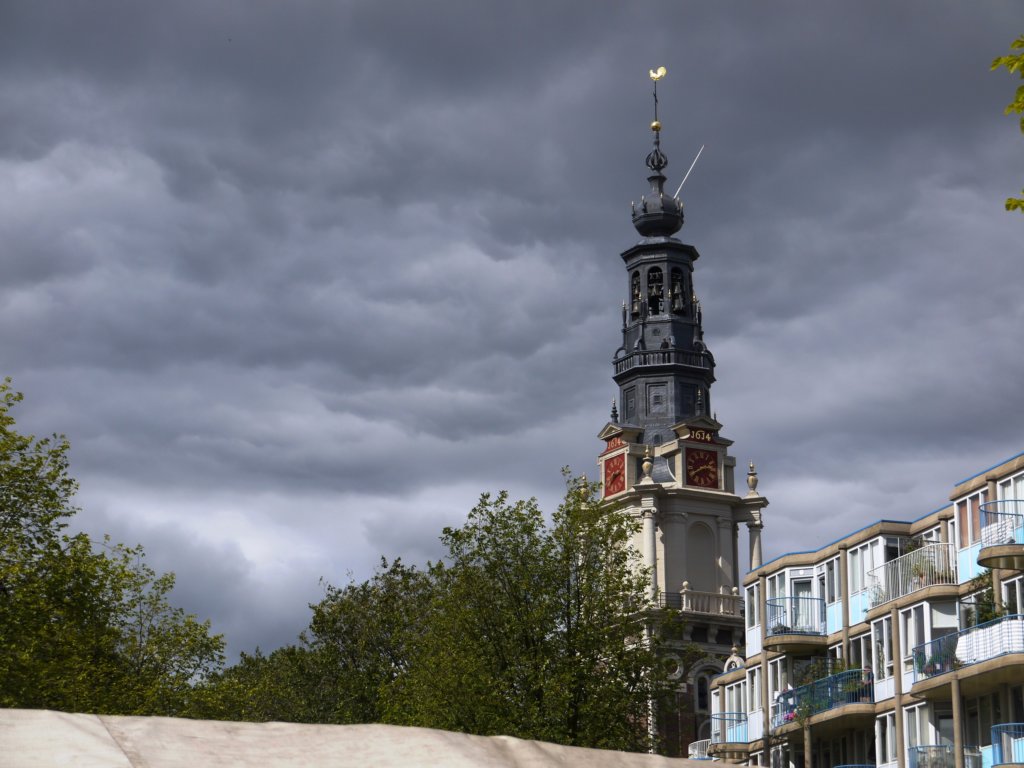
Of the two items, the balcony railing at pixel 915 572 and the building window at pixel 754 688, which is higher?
the balcony railing at pixel 915 572

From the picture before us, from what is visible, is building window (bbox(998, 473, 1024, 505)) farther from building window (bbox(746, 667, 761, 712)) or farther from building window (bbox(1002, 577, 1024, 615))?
building window (bbox(746, 667, 761, 712))

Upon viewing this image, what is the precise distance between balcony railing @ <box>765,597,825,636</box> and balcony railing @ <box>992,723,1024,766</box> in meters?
18.4

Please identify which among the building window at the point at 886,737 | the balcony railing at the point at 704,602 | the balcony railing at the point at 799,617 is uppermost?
the balcony railing at the point at 704,602

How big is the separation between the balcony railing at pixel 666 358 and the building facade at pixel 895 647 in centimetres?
5435

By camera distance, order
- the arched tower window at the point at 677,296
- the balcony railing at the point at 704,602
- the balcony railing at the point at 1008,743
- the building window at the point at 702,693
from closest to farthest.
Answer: the balcony railing at the point at 1008,743 → the building window at the point at 702,693 → the balcony railing at the point at 704,602 → the arched tower window at the point at 677,296

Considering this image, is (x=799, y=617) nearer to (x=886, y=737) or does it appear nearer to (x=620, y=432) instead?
(x=886, y=737)

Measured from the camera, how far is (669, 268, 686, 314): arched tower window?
134375mm

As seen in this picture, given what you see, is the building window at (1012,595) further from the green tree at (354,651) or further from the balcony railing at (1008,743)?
the green tree at (354,651)

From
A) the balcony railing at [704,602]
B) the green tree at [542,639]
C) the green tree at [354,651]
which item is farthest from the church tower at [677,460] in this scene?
the green tree at [542,639]

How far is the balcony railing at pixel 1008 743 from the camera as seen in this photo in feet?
160

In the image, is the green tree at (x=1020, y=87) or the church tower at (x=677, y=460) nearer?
the green tree at (x=1020, y=87)

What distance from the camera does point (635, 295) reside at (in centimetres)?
13538

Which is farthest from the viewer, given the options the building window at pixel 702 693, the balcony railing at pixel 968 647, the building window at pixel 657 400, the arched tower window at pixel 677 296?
the arched tower window at pixel 677 296

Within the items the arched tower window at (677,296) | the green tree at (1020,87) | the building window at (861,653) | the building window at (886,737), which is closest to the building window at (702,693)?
the arched tower window at (677,296)
